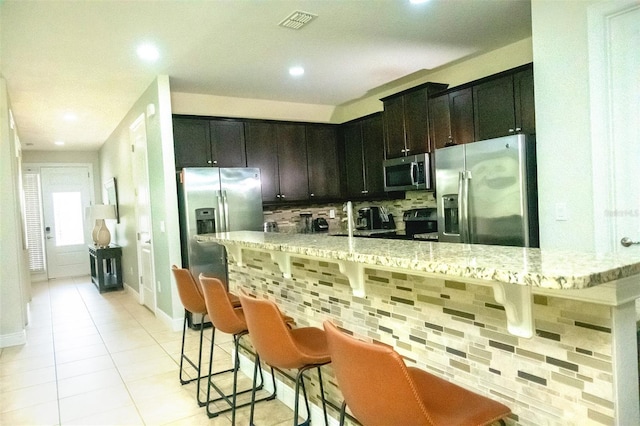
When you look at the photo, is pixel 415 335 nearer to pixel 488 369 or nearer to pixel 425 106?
pixel 488 369

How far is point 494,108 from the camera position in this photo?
145 inches

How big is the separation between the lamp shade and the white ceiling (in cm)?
232

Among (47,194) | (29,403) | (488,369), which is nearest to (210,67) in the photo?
(29,403)

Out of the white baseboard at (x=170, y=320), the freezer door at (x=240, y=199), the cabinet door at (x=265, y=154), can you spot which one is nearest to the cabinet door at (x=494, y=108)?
the freezer door at (x=240, y=199)

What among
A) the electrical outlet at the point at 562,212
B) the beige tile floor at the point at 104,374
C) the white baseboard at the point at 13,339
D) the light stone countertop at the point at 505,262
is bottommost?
the beige tile floor at the point at 104,374

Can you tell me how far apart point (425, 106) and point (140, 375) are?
365 cm

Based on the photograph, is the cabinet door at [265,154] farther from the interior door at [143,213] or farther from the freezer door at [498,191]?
the freezer door at [498,191]

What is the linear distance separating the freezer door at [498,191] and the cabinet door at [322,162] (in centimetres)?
265

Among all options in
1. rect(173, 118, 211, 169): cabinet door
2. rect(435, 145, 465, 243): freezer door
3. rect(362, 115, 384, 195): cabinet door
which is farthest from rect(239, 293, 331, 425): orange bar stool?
rect(362, 115, 384, 195): cabinet door

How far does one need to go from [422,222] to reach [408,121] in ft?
3.76

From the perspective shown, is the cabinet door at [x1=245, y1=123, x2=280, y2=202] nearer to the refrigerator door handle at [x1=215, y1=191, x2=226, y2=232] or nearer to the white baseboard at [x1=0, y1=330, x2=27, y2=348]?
Result: the refrigerator door handle at [x1=215, y1=191, x2=226, y2=232]

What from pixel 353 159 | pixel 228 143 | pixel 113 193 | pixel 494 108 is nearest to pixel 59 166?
pixel 113 193

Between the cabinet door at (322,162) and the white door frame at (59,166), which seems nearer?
the cabinet door at (322,162)

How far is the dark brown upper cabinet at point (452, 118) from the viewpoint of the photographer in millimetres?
3922
